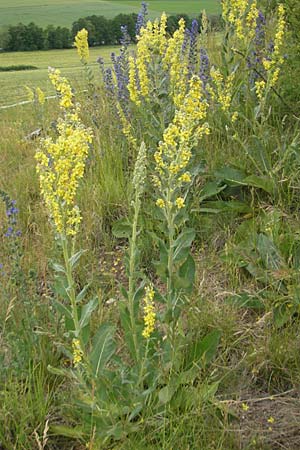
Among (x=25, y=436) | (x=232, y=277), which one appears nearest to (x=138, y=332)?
(x=25, y=436)

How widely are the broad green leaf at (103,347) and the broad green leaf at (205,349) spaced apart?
333 mm

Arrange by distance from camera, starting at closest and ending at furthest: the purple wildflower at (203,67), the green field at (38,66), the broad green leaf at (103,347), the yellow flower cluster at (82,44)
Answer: the broad green leaf at (103,347) < the yellow flower cluster at (82,44) < the purple wildflower at (203,67) < the green field at (38,66)

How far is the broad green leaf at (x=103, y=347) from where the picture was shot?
217 centimetres

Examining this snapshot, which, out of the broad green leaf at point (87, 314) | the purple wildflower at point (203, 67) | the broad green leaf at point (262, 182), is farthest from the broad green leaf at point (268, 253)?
the purple wildflower at point (203, 67)

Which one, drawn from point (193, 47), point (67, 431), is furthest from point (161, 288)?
point (193, 47)

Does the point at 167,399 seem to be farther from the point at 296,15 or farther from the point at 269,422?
the point at 296,15

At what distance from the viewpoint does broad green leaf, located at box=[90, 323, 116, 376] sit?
217 centimetres

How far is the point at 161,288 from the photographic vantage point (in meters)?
3.06

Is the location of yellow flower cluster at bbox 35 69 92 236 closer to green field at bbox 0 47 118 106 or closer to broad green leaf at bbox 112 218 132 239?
broad green leaf at bbox 112 218 132 239

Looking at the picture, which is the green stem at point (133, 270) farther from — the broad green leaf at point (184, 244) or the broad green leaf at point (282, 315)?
the broad green leaf at point (282, 315)

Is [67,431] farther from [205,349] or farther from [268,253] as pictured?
[268,253]

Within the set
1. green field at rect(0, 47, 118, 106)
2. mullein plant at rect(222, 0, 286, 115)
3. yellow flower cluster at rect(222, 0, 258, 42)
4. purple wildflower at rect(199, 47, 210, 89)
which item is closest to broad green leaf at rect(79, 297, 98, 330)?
mullein plant at rect(222, 0, 286, 115)

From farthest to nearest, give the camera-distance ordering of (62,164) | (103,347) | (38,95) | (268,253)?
1. (38,95)
2. (268,253)
3. (103,347)
4. (62,164)

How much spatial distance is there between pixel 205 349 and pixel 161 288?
29.8 inches
